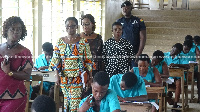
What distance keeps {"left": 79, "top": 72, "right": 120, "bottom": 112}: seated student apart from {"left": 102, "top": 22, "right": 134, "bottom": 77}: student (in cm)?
215

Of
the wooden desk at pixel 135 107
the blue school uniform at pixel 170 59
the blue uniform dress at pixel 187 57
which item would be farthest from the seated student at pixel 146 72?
the blue uniform dress at pixel 187 57

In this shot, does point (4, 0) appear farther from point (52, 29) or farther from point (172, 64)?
point (172, 64)

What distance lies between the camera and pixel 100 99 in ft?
11.1

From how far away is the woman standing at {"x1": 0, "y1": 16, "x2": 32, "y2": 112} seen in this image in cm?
346

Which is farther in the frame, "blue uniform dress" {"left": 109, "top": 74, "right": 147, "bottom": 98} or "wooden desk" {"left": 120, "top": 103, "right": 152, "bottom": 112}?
"blue uniform dress" {"left": 109, "top": 74, "right": 147, "bottom": 98}

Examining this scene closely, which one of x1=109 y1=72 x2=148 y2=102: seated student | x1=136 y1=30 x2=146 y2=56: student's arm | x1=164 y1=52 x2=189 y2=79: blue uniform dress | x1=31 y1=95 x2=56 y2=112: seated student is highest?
x1=136 y1=30 x2=146 y2=56: student's arm

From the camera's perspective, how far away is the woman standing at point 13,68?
11.3 ft

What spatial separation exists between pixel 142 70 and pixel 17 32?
2.42 metres

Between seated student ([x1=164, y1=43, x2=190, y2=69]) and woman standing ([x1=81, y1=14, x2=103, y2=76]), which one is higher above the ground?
woman standing ([x1=81, y1=14, x2=103, y2=76])

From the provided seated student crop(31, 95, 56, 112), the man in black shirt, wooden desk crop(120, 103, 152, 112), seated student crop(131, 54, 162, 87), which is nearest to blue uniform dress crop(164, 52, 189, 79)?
the man in black shirt

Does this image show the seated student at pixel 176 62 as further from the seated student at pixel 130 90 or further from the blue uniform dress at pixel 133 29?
the seated student at pixel 130 90

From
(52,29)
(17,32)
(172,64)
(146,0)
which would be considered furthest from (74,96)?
(146,0)

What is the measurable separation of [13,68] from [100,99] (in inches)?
34.8

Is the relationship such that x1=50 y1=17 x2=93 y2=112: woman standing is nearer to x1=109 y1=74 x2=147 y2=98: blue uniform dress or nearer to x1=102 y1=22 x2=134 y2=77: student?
x1=109 y1=74 x2=147 y2=98: blue uniform dress
